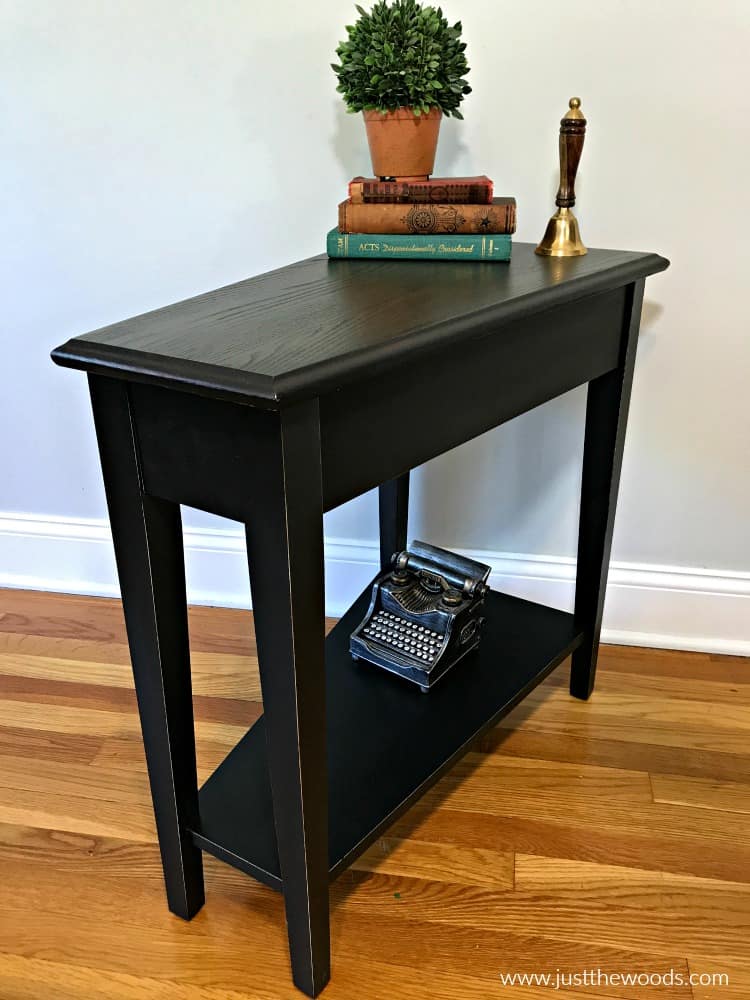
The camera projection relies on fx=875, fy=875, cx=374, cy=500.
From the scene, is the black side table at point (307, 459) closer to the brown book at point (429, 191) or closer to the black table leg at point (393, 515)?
the brown book at point (429, 191)

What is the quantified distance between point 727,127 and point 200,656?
4.29 ft

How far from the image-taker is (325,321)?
2.98ft

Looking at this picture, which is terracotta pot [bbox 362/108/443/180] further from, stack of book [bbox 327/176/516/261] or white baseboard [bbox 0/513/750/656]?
white baseboard [bbox 0/513/750/656]

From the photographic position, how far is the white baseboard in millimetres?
1687

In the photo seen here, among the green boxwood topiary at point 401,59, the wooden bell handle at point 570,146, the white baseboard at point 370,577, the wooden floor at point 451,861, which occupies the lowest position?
the wooden floor at point 451,861

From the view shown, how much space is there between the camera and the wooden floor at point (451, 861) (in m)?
1.08

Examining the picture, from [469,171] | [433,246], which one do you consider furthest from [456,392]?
[469,171]

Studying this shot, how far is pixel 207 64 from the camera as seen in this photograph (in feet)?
4.86

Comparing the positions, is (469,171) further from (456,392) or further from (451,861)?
(451,861)

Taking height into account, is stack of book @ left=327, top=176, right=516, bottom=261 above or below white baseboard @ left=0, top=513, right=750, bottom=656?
above

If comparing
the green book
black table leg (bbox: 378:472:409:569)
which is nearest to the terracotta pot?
the green book

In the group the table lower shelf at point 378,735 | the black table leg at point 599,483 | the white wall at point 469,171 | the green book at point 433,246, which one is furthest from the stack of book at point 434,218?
the table lower shelf at point 378,735

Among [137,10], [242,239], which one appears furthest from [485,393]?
[137,10]

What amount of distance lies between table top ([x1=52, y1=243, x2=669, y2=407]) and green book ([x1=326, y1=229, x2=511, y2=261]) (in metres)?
0.01
